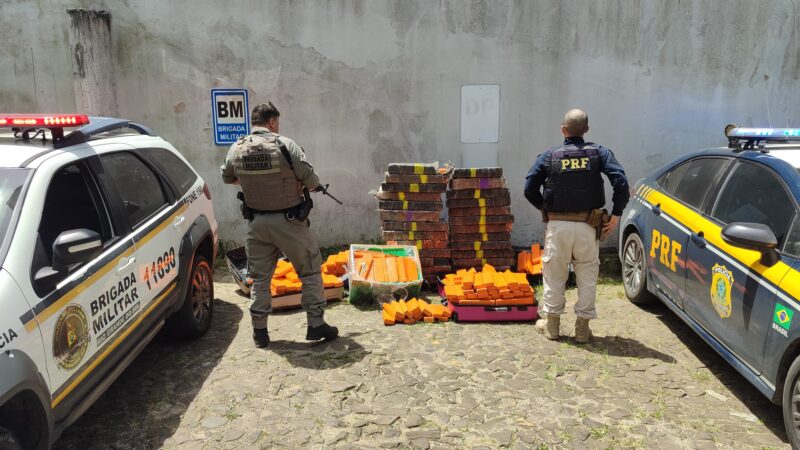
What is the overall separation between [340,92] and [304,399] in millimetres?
Answer: 4404

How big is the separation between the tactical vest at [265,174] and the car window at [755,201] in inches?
130

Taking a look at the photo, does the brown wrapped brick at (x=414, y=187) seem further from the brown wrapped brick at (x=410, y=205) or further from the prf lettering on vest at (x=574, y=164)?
the prf lettering on vest at (x=574, y=164)

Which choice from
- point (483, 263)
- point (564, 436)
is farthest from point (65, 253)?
point (483, 263)

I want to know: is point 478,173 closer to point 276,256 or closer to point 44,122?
point 276,256

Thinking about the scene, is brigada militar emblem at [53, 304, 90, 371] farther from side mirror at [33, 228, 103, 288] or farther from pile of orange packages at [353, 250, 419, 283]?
pile of orange packages at [353, 250, 419, 283]

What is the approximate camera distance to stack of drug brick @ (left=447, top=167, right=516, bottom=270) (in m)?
6.91

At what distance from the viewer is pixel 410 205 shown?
22.6ft

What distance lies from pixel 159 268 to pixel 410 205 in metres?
3.16

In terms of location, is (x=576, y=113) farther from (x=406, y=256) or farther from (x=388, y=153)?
(x=388, y=153)

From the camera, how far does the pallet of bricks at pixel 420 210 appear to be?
6.86 meters

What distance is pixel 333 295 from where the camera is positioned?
6387 millimetres

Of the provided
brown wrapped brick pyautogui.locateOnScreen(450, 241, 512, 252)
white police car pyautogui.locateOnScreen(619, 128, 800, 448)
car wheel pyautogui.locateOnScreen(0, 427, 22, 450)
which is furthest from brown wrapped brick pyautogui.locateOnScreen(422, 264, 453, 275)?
car wheel pyautogui.locateOnScreen(0, 427, 22, 450)

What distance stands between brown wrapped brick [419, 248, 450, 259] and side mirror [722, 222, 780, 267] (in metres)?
3.45

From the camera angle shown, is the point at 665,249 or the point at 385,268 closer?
the point at 665,249
